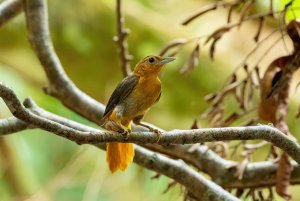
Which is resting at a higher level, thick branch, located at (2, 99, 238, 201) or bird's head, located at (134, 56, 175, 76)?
bird's head, located at (134, 56, 175, 76)

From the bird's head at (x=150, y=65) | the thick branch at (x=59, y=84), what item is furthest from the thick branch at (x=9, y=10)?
the bird's head at (x=150, y=65)

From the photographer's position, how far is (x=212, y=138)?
40.3 inches

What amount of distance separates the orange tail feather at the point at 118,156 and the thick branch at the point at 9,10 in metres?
0.66

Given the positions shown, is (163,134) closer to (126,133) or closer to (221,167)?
(126,133)

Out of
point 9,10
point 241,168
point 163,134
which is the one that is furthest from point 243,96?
point 9,10

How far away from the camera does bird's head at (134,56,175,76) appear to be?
1.21 m

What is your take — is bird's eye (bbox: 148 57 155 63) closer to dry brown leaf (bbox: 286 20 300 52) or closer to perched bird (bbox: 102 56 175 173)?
perched bird (bbox: 102 56 175 173)

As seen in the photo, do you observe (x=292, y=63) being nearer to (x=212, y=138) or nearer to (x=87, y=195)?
(x=212, y=138)

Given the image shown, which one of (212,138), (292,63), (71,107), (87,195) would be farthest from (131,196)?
(212,138)

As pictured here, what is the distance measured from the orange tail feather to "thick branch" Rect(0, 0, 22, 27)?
662 millimetres

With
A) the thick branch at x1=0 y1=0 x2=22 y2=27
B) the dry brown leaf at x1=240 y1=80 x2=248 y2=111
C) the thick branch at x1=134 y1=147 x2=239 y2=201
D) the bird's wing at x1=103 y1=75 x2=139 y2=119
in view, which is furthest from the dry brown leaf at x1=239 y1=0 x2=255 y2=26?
the thick branch at x1=0 y1=0 x2=22 y2=27

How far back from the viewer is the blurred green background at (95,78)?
2.64 meters

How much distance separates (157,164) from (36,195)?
124cm

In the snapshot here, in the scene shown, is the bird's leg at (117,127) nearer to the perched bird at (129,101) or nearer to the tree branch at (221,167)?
the perched bird at (129,101)
